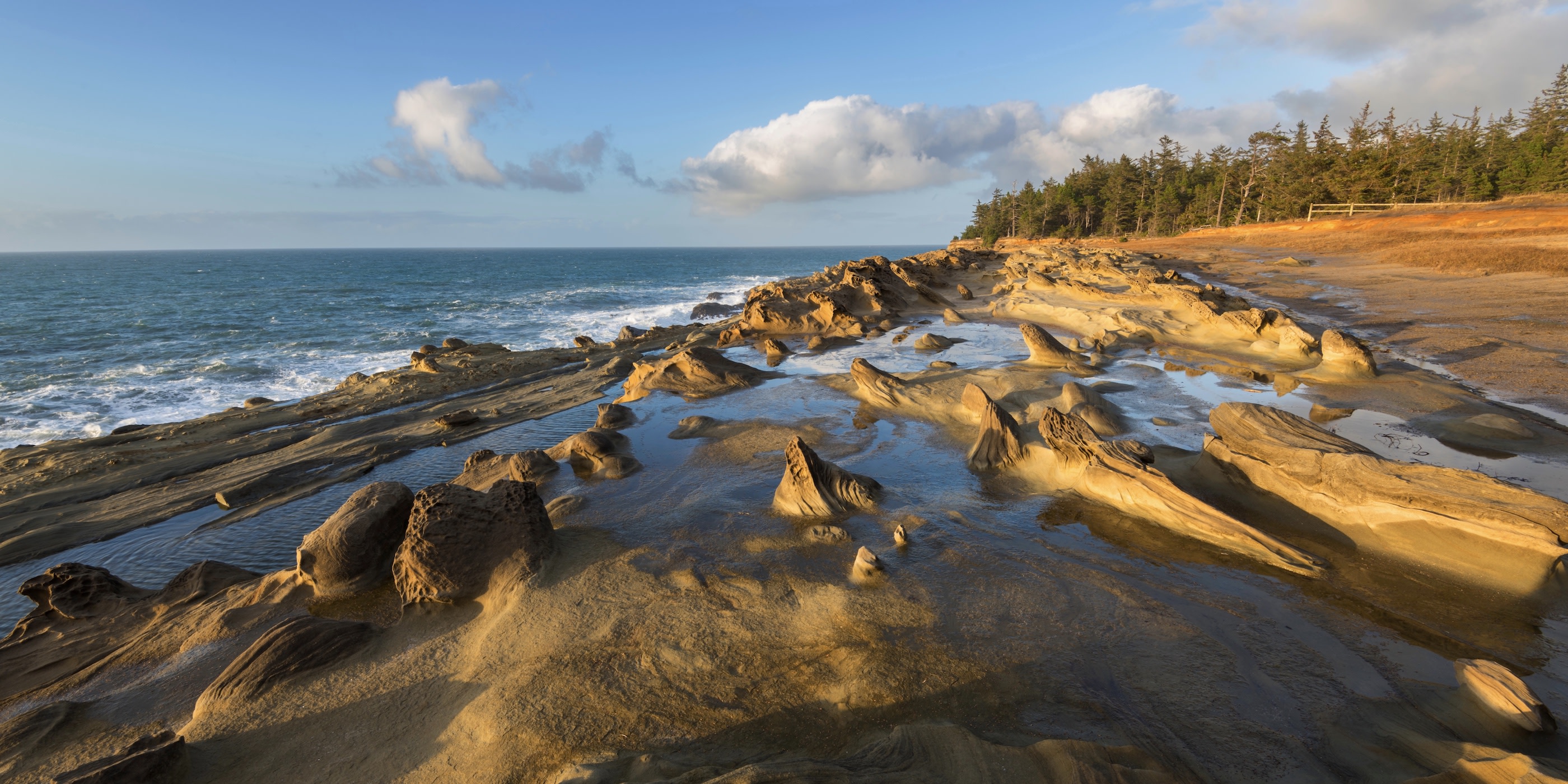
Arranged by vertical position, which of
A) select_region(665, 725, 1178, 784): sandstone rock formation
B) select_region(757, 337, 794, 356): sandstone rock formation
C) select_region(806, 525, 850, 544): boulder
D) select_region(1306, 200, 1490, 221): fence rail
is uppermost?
select_region(1306, 200, 1490, 221): fence rail

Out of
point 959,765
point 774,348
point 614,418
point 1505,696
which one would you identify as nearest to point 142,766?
point 959,765

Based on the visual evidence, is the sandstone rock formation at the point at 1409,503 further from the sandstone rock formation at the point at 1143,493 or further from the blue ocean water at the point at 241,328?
the blue ocean water at the point at 241,328

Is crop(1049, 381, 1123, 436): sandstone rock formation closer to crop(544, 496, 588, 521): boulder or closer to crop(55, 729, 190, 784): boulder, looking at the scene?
crop(544, 496, 588, 521): boulder

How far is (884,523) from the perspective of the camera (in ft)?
20.3

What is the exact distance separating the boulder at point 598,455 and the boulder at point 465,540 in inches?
87.0

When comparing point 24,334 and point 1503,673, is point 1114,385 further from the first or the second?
point 24,334

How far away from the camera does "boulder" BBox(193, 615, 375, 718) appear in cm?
387

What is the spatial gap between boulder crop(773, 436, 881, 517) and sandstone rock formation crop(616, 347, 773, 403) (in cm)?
558

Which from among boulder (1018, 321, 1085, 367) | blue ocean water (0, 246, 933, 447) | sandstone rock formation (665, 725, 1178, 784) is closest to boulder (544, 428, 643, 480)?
sandstone rock formation (665, 725, 1178, 784)

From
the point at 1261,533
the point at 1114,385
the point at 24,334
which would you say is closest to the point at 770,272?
the point at 24,334

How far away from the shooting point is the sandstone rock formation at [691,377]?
1224 centimetres

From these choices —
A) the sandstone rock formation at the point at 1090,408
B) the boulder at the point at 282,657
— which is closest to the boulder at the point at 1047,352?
the sandstone rock formation at the point at 1090,408

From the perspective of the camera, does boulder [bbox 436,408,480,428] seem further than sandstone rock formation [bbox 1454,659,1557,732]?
Yes

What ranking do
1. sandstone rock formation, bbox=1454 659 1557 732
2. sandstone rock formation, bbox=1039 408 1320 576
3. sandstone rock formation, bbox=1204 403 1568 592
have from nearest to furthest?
sandstone rock formation, bbox=1454 659 1557 732 < sandstone rock formation, bbox=1204 403 1568 592 < sandstone rock formation, bbox=1039 408 1320 576
